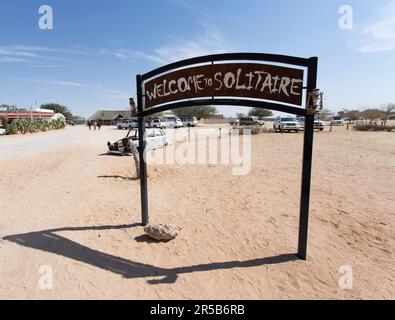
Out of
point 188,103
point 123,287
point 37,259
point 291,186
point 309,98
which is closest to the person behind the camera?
point 123,287

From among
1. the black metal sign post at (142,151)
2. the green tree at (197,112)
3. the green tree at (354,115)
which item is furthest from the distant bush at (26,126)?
the green tree at (354,115)

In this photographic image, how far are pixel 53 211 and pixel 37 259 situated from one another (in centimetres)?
211

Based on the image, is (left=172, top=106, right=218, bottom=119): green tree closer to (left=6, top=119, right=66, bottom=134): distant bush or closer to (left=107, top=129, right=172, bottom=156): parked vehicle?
(left=6, top=119, right=66, bottom=134): distant bush

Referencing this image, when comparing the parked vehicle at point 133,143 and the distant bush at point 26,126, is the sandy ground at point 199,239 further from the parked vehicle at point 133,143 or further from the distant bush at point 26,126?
the distant bush at point 26,126

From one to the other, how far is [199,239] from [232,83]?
8.52ft

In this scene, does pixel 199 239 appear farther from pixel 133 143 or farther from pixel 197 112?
pixel 197 112

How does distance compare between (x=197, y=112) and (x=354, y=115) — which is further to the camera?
(x=197, y=112)

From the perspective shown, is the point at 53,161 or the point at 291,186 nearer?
the point at 291,186

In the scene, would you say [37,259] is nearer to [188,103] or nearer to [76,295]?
[76,295]

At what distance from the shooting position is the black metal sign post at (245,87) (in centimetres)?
346

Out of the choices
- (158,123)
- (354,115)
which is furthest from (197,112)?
(158,123)

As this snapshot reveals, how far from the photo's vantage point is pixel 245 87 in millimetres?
3771

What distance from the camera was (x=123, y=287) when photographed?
3.11 meters
